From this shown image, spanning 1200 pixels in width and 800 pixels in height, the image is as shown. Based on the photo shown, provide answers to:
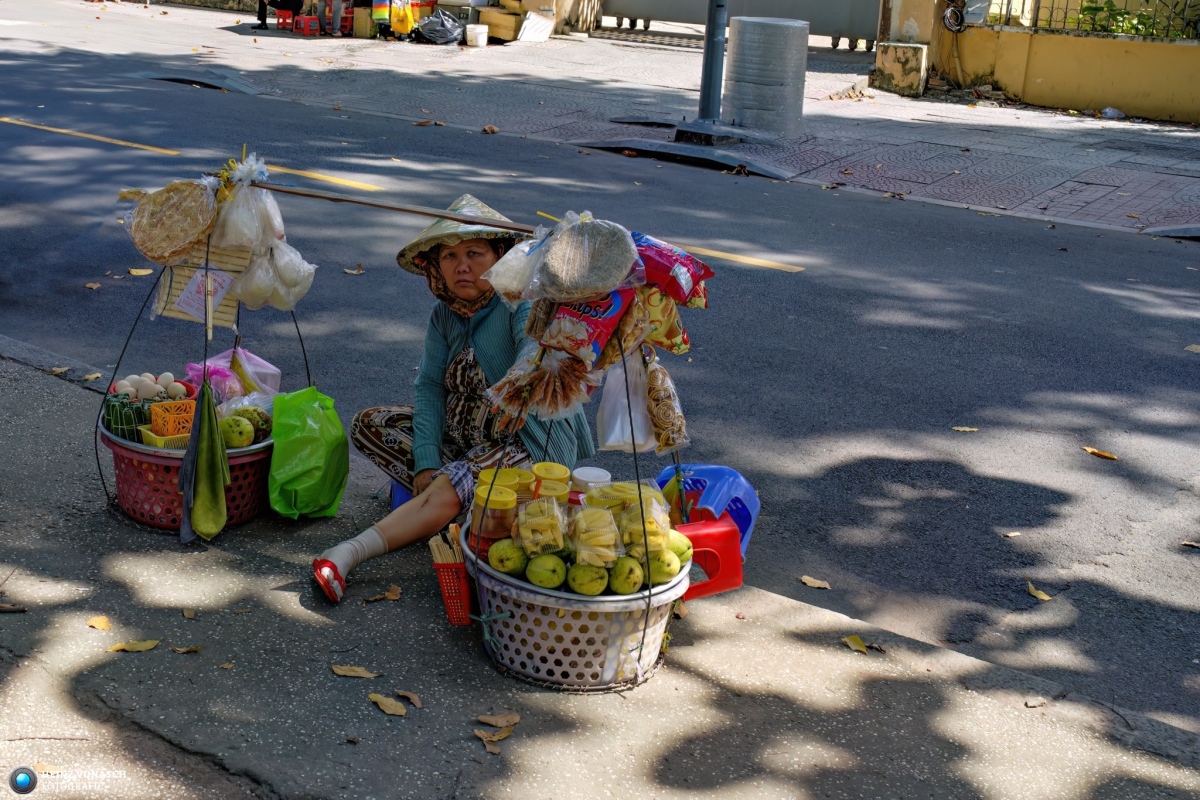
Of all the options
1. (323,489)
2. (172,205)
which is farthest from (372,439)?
(172,205)

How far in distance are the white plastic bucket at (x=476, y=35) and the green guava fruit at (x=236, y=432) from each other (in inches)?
615

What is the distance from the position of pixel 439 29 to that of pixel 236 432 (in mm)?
15707

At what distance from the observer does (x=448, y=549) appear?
3.51 meters

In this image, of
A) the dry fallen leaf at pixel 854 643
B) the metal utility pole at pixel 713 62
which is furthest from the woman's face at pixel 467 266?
the metal utility pole at pixel 713 62

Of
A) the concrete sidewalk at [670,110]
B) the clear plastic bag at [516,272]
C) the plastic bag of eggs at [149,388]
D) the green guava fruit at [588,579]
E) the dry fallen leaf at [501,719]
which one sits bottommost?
the dry fallen leaf at [501,719]

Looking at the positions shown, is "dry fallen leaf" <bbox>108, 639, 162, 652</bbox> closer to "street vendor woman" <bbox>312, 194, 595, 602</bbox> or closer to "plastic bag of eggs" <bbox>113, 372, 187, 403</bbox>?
"street vendor woman" <bbox>312, 194, 595, 602</bbox>

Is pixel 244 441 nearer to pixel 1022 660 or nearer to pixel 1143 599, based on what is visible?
pixel 1022 660

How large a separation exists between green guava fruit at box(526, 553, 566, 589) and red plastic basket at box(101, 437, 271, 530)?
4.17 feet

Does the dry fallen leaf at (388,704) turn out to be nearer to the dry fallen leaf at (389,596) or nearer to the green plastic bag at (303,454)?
the dry fallen leaf at (389,596)

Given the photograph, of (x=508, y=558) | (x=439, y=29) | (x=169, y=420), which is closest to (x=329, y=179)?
(x=169, y=420)

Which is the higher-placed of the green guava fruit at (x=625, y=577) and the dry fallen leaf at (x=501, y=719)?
the green guava fruit at (x=625, y=577)

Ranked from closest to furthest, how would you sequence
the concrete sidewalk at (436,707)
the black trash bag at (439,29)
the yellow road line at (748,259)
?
the concrete sidewalk at (436,707) → the yellow road line at (748,259) → the black trash bag at (439,29)

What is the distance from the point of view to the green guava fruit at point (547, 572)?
3129 mm

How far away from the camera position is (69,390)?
16.9ft
